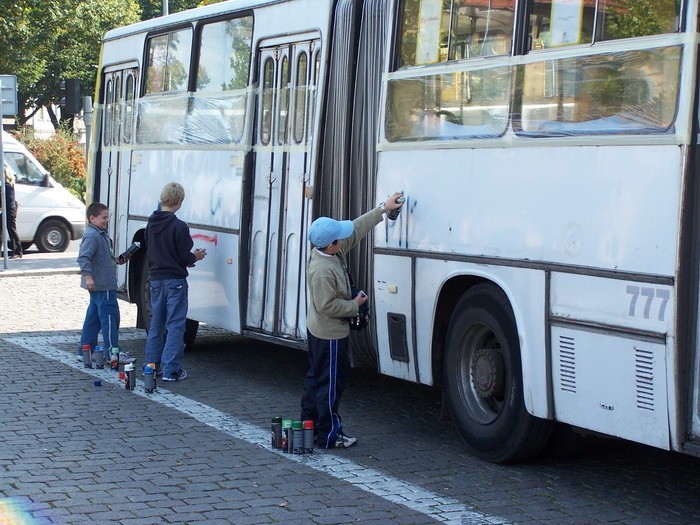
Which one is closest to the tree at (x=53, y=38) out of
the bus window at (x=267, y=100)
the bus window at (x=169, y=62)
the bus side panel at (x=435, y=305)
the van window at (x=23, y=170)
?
the van window at (x=23, y=170)

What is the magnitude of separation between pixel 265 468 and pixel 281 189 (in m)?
3.17

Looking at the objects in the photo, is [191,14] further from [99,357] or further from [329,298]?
[329,298]

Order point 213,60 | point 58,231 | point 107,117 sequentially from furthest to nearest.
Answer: point 58,231 < point 107,117 < point 213,60

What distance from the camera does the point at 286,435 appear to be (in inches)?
313

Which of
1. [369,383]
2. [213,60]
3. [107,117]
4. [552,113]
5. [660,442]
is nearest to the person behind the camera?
[660,442]

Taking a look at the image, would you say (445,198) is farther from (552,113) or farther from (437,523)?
(437,523)

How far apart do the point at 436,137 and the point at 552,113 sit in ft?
3.96

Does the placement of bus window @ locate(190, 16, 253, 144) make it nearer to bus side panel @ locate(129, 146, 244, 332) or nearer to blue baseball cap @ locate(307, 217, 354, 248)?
bus side panel @ locate(129, 146, 244, 332)

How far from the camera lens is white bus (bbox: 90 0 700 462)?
6.15 meters

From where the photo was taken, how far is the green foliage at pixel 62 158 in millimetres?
39156

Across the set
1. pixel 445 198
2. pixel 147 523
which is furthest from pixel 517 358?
pixel 147 523

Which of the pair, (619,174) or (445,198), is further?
(445,198)

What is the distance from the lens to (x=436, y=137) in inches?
316

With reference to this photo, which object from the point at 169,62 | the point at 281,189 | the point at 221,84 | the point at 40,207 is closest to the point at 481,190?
the point at 281,189
